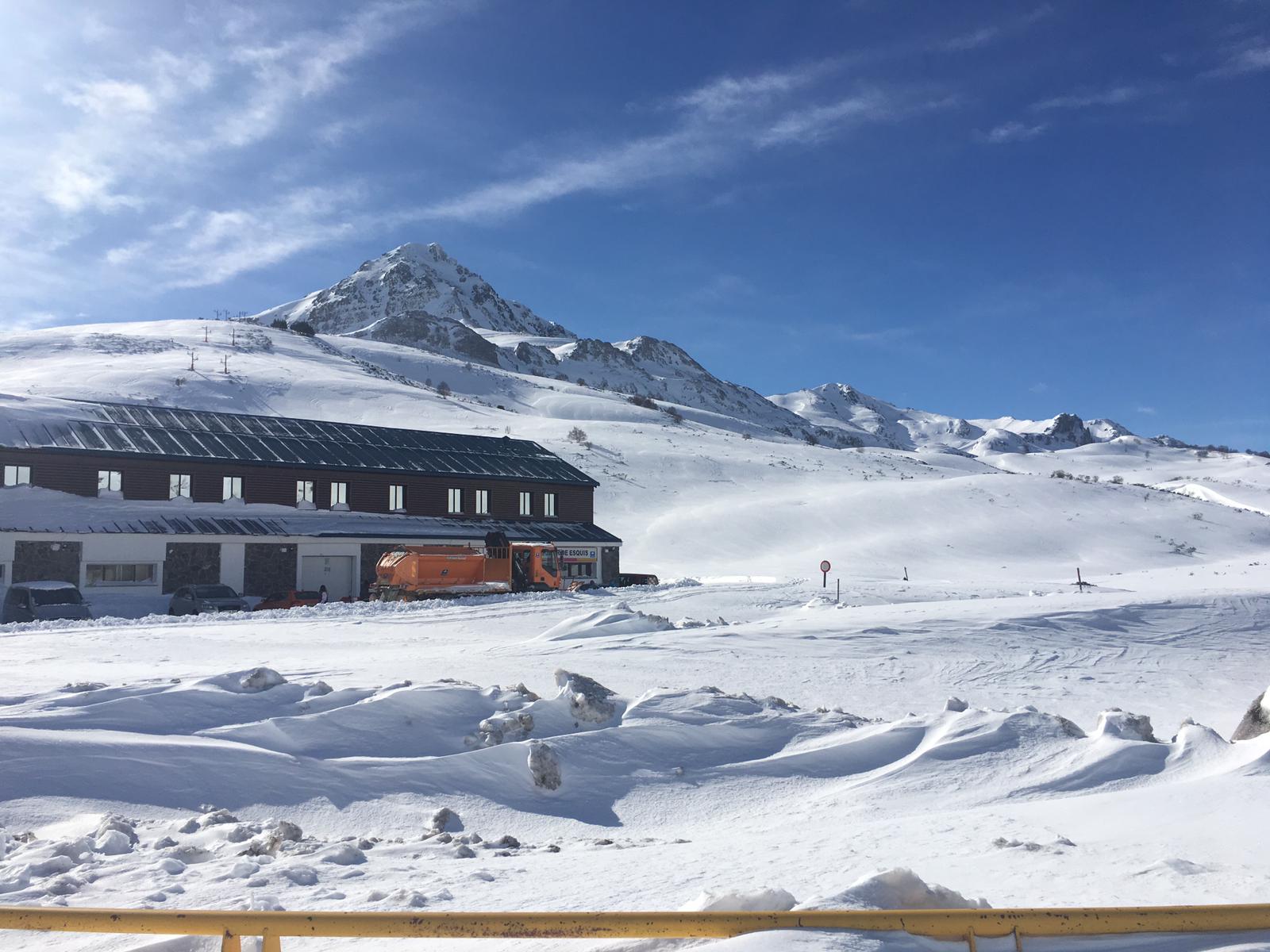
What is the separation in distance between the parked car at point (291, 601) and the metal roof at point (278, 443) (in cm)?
842

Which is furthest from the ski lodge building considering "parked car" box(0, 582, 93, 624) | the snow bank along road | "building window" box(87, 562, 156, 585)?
the snow bank along road

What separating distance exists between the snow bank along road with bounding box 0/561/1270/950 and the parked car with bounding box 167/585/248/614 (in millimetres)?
14068

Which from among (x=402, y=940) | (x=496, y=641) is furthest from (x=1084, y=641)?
(x=402, y=940)

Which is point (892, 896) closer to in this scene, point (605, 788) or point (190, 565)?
point (605, 788)

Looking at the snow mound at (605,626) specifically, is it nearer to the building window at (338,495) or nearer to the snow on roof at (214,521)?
the snow on roof at (214,521)

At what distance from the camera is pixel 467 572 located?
33.2 m

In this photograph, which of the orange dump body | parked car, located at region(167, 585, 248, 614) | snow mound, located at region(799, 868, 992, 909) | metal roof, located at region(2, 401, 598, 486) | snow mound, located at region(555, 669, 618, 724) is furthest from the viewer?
metal roof, located at region(2, 401, 598, 486)

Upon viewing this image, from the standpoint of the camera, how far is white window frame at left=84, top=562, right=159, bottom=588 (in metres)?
31.7

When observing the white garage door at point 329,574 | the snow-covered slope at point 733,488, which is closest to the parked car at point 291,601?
the white garage door at point 329,574

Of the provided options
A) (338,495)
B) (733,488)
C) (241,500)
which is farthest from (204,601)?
(733,488)

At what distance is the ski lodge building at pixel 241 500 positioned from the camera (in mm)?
32344

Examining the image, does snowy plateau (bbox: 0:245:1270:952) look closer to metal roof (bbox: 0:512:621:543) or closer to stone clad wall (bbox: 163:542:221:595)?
stone clad wall (bbox: 163:542:221:595)

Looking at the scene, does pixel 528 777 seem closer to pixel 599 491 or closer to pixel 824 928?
pixel 824 928

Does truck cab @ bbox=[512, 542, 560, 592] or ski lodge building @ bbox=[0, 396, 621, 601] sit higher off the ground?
ski lodge building @ bbox=[0, 396, 621, 601]
